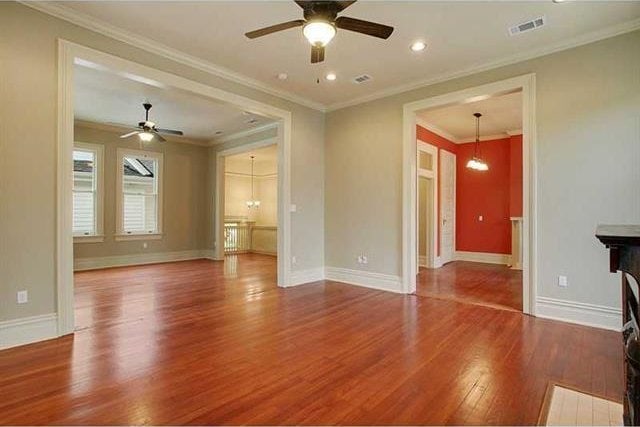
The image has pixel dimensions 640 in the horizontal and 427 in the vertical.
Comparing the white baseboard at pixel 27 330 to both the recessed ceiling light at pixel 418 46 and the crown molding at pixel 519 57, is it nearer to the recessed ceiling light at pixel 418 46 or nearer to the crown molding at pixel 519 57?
the recessed ceiling light at pixel 418 46

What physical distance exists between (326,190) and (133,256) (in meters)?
5.05

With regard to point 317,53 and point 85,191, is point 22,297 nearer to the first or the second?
point 317,53

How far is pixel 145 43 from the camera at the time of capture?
3.80 meters

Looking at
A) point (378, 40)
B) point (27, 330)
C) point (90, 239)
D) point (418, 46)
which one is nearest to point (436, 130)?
point (418, 46)

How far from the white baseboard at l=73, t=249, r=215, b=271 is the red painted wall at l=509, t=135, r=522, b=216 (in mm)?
7423

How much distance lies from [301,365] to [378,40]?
341 centimetres

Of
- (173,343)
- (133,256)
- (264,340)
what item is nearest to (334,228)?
(264,340)

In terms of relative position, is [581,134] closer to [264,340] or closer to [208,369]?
[264,340]

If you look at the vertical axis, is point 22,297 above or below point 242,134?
below

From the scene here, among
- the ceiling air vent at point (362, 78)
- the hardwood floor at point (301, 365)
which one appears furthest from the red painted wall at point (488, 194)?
the hardwood floor at point (301, 365)

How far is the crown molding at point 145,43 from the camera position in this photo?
320 cm

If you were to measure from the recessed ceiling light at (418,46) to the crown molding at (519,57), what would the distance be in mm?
882

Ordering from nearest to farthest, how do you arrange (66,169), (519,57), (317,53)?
(317,53)
(66,169)
(519,57)

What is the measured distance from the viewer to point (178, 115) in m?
6.59
